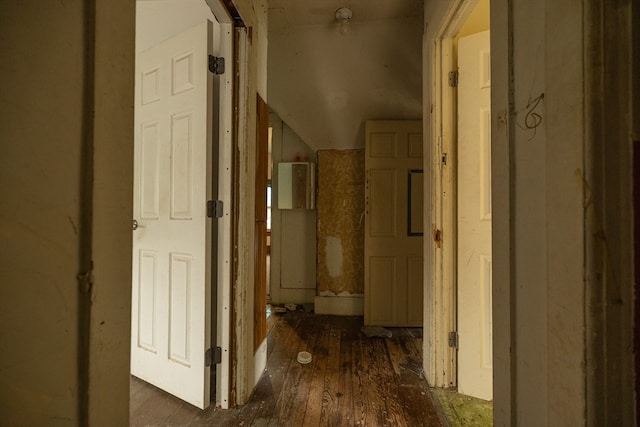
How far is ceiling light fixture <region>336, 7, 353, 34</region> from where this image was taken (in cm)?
211

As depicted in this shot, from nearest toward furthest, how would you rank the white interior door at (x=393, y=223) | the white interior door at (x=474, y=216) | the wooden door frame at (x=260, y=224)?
the white interior door at (x=474, y=216) → the wooden door frame at (x=260, y=224) → the white interior door at (x=393, y=223)

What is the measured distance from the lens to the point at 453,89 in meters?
1.68

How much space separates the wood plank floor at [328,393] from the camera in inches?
55.9

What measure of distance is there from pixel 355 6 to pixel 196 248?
203 centimetres

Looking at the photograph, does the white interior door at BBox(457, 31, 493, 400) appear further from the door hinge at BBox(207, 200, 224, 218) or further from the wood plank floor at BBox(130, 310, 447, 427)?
the door hinge at BBox(207, 200, 224, 218)

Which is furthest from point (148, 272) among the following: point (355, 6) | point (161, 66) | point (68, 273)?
point (355, 6)

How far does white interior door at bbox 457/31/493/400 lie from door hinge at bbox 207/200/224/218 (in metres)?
1.34

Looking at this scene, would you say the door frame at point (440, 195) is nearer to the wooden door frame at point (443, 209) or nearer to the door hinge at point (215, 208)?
the wooden door frame at point (443, 209)

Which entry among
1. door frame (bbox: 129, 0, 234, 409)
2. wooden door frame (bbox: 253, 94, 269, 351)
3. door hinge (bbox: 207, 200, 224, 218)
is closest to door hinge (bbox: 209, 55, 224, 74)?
door frame (bbox: 129, 0, 234, 409)

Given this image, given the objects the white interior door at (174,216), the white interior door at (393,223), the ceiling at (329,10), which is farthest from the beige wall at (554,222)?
the white interior door at (393,223)

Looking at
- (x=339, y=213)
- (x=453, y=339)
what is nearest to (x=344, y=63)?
(x=339, y=213)

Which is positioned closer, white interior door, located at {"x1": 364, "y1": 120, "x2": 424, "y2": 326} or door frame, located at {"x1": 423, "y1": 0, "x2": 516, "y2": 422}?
door frame, located at {"x1": 423, "y1": 0, "x2": 516, "y2": 422}

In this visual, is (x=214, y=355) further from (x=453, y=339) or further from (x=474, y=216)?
(x=474, y=216)

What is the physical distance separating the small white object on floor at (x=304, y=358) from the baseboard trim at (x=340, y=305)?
97cm
